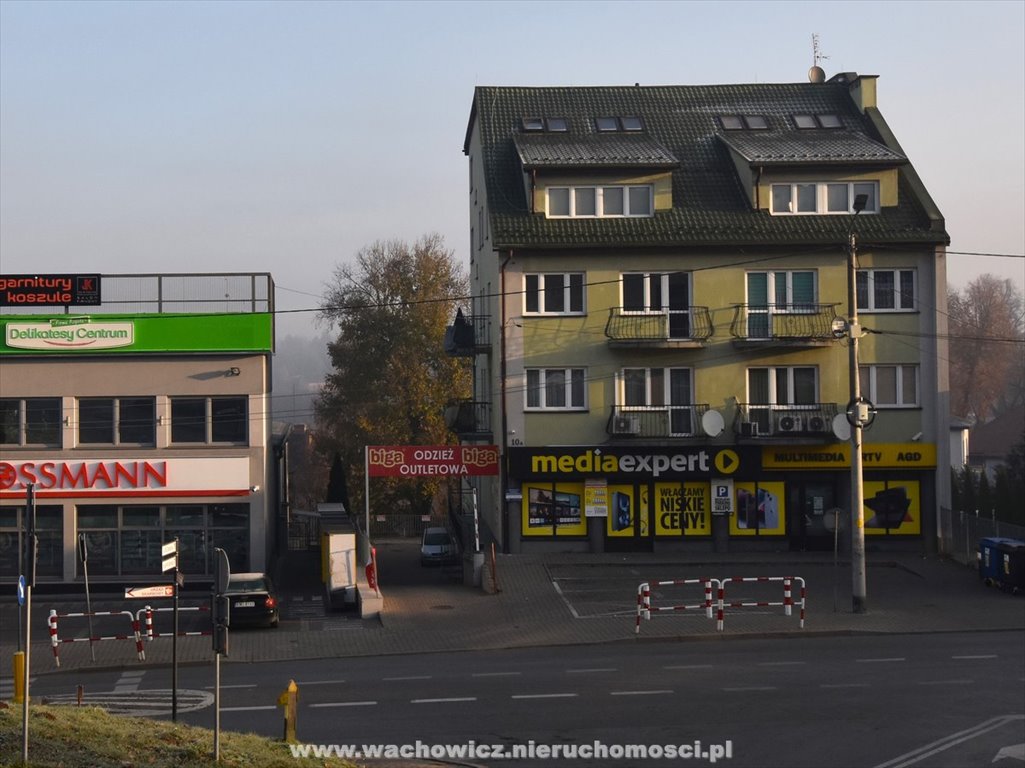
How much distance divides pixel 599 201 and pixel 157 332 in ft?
44.5

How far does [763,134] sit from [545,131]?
23.3 ft

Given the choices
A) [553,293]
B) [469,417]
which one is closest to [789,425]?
[553,293]

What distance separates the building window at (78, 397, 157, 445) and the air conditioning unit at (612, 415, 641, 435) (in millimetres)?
13214

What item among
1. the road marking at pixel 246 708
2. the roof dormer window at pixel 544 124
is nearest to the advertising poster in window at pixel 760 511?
the roof dormer window at pixel 544 124

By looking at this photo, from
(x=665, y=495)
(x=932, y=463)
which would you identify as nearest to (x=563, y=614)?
(x=665, y=495)

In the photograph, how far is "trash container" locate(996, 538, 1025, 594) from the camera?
99.4 ft

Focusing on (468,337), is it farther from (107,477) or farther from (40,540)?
(40,540)

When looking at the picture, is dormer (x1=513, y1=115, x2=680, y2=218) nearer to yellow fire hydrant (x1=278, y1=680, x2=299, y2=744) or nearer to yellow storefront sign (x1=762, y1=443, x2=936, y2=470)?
yellow storefront sign (x1=762, y1=443, x2=936, y2=470)

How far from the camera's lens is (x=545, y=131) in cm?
3991

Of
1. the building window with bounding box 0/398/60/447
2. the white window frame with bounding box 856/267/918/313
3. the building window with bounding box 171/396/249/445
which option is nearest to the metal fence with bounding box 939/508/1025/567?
the white window frame with bounding box 856/267/918/313

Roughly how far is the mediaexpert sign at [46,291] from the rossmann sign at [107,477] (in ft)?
14.7

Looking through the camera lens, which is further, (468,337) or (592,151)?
(468,337)

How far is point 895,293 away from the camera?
3672cm

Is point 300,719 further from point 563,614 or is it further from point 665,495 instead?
point 665,495
